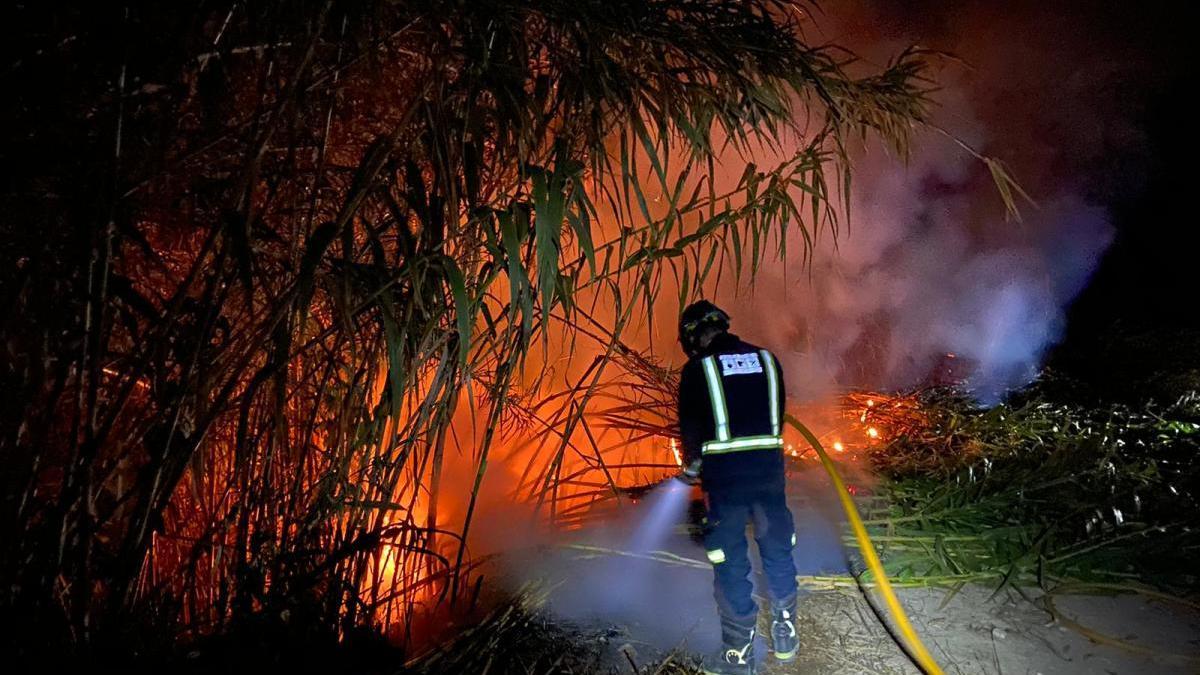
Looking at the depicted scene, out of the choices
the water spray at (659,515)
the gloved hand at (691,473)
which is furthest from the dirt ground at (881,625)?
the gloved hand at (691,473)

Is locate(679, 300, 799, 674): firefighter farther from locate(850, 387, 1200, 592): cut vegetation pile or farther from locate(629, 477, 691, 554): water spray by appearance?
locate(629, 477, 691, 554): water spray

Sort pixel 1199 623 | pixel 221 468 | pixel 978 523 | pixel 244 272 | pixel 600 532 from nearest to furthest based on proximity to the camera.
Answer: pixel 244 272, pixel 221 468, pixel 1199 623, pixel 978 523, pixel 600 532

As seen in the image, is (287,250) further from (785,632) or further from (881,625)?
(881,625)

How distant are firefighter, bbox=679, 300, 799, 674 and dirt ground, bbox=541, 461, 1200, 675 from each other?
0.22 m

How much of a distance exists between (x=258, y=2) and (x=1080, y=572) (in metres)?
4.84

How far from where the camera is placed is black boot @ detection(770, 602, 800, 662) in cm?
299

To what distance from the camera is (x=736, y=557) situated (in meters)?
2.98

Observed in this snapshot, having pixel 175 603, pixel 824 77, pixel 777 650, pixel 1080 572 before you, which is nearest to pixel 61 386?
pixel 175 603

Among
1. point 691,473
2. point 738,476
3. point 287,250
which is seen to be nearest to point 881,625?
point 738,476

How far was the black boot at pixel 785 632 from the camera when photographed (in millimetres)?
2990

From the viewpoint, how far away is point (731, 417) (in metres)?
2.98

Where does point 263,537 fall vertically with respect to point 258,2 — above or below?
below

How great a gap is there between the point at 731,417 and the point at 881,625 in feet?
4.59

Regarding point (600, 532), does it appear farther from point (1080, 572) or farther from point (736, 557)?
point (1080, 572)
